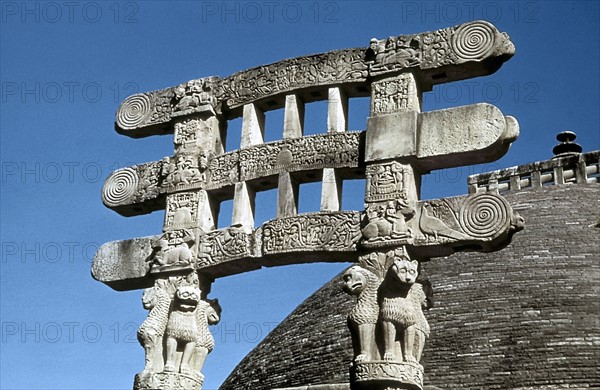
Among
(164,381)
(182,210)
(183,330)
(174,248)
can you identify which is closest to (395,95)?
(182,210)

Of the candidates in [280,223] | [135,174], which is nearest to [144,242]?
[135,174]

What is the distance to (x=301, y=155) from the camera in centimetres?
1235

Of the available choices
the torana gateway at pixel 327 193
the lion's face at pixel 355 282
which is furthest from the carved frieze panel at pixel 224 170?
the lion's face at pixel 355 282

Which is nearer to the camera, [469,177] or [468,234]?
[468,234]

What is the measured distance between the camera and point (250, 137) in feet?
42.6

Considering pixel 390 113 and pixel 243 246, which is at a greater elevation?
pixel 390 113

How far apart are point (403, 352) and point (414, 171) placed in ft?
6.79

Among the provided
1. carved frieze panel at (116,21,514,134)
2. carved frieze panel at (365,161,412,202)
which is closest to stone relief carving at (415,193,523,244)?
carved frieze panel at (365,161,412,202)

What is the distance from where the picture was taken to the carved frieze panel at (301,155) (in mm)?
12117

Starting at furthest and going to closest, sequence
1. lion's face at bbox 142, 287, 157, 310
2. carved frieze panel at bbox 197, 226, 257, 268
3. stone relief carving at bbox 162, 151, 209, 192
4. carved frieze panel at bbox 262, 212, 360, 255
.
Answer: stone relief carving at bbox 162, 151, 209, 192 → lion's face at bbox 142, 287, 157, 310 → carved frieze panel at bbox 197, 226, 257, 268 → carved frieze panel at bbox 262, 212, 360, 255

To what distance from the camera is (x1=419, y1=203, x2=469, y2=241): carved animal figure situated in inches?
441

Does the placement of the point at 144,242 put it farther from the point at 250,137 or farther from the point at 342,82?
the point at 342,82

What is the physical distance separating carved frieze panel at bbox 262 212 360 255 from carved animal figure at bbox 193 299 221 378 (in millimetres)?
1019

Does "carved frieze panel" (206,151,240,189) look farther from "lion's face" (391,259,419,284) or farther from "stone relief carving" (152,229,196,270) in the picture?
"lion's face" (391,259,419,284)
